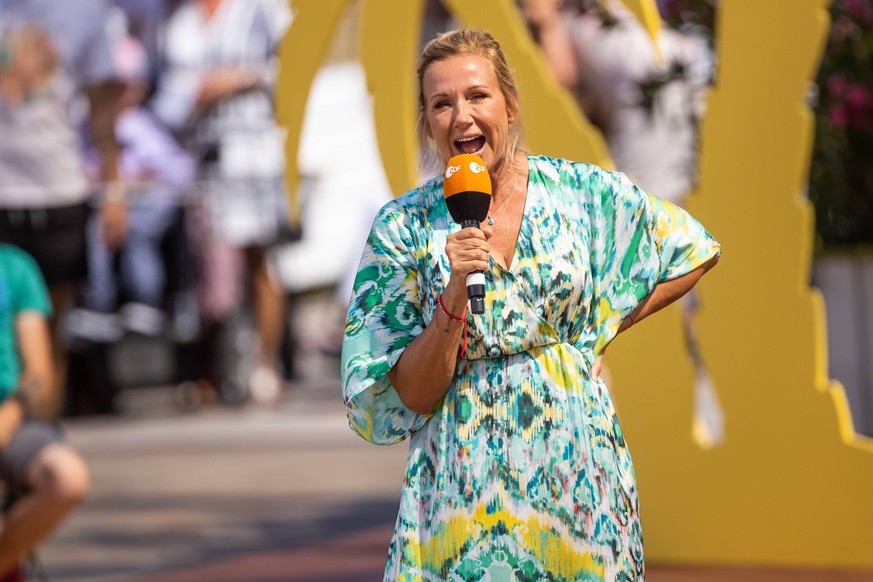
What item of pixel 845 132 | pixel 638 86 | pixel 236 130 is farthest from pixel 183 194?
pixel 638 86

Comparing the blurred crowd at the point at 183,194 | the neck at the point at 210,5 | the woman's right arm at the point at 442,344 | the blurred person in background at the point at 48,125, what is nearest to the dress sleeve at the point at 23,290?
the blurred person in background at the point at 48,125

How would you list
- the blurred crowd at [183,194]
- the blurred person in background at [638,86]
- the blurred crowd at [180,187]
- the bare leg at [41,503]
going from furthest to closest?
1. the blurred crowd at [183,194]
2. the blurred crowd at [180,187]
3. the blurred person in background at [638,86]
4. the bare leg at [41,503]

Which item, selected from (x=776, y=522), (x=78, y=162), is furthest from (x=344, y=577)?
(x=78, y=162)

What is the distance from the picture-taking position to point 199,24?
36.7ft

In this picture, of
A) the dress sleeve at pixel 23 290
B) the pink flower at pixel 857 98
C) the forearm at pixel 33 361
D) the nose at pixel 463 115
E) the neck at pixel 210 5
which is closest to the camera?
the nose at pixel 463 115

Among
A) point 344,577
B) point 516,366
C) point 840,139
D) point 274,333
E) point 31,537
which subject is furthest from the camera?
point 274,333

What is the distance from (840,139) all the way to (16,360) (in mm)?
4611

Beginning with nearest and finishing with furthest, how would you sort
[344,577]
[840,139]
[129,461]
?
[344,577]
[840,139]
[129,461]

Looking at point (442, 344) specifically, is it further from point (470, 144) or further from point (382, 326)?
point (470, 144)

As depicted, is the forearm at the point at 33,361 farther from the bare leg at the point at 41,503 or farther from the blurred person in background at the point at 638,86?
the blurred person in background at the point at 638,86

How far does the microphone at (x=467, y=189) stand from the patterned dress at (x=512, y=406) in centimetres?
13

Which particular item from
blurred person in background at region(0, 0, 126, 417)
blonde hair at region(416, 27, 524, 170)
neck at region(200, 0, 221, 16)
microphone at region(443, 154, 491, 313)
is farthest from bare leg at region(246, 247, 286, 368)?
microphone at region(443, 154, 491, 313)

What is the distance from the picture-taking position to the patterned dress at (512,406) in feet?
9.11

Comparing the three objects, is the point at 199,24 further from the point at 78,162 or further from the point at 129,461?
the point at 129,461
